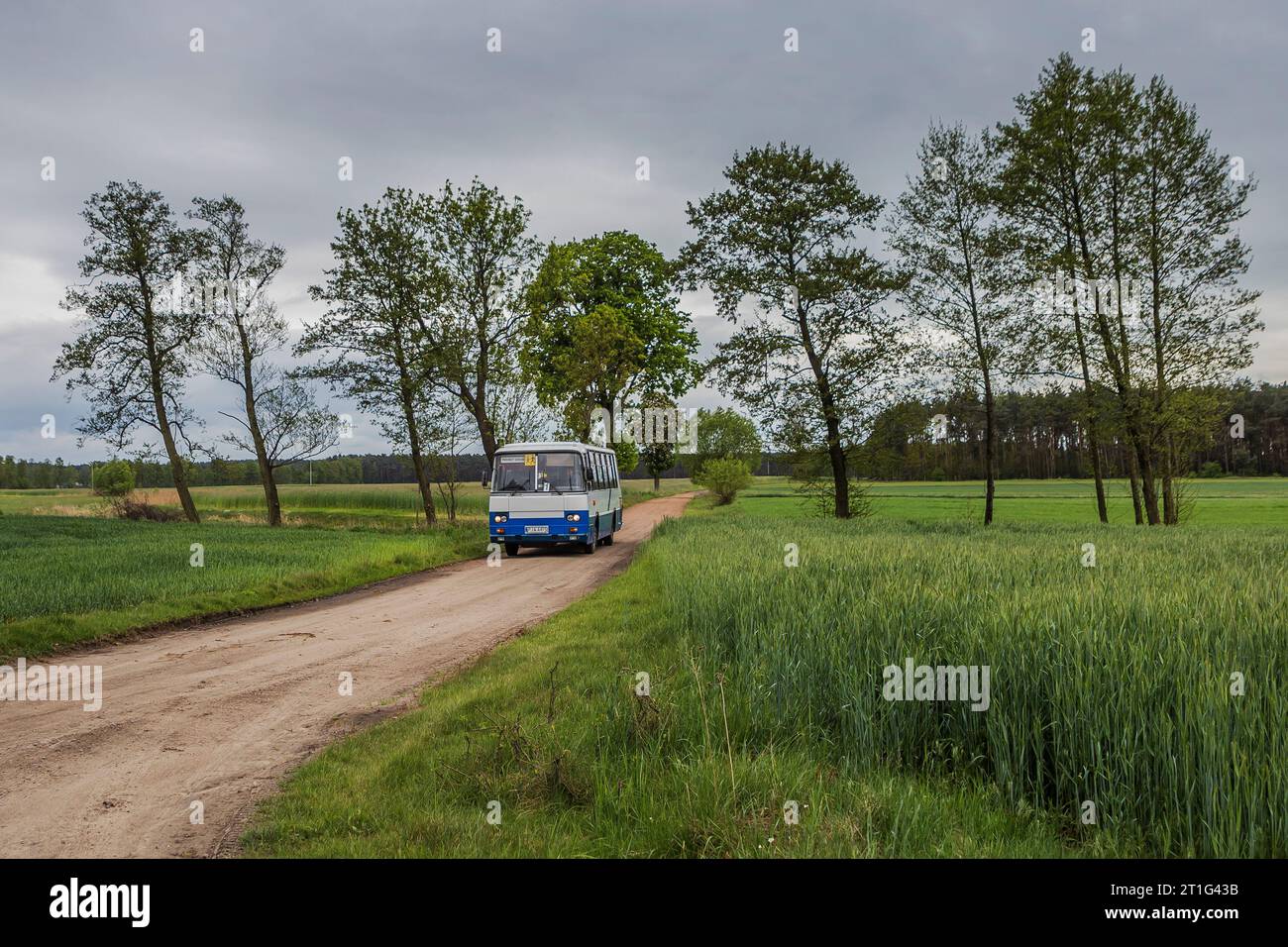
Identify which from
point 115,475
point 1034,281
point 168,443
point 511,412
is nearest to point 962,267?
point 1034,281

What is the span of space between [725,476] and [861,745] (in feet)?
183

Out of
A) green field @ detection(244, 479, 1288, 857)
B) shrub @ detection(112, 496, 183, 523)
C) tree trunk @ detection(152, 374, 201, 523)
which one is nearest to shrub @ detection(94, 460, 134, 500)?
shrub @ detection(112, 496, 183, 523)

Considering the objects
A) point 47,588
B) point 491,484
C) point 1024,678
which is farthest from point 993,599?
point 491,484

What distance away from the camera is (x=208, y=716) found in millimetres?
6770

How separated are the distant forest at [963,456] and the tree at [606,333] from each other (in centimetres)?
843

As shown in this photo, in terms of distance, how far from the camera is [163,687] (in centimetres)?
791

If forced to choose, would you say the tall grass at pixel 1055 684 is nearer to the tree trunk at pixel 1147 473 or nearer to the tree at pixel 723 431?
the tree trunk at pixel 1147 473

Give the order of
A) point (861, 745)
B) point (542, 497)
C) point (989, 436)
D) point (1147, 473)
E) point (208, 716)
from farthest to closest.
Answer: point (989, 436)
point (1147, 473)
point (542, 497)
point (208, 716)
point (861, 745)

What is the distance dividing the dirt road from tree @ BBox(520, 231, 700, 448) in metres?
24.1

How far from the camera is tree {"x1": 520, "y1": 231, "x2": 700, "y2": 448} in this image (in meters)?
36.6

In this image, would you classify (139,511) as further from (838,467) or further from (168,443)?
(838,467)

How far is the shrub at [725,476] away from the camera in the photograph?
60188 mm
